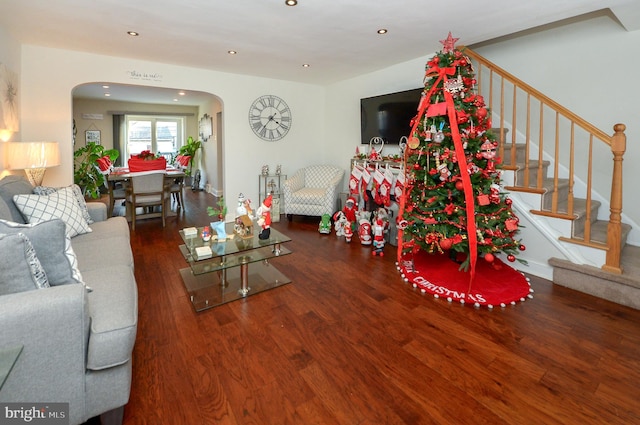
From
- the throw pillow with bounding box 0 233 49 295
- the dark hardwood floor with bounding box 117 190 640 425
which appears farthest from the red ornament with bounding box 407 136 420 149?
the throw pillow with bounding box 0 233 49 295

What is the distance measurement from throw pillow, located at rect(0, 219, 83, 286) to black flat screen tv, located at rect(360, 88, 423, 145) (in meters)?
3.67

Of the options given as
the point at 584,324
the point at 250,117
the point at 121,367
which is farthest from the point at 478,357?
the point at 250,117

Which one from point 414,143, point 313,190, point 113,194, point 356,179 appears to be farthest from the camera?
point 313,190

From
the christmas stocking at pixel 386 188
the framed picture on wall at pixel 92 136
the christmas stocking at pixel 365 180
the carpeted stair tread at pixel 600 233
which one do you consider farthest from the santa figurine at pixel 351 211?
the framed picture on wall at pixel 92 136

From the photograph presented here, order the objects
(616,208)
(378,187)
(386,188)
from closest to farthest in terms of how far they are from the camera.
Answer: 1. (616,208)
2. (386,188)
3. (378,187)

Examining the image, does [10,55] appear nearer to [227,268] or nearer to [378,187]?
[227,268]

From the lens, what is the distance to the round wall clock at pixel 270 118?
518cm

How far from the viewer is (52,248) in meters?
1.41

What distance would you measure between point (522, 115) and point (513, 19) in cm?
141

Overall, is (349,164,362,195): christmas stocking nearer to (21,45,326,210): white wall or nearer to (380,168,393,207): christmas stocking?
(380,168,393,207): christmas stocking

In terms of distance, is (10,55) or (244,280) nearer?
(244,280)

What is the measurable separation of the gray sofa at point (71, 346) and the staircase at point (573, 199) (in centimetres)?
324

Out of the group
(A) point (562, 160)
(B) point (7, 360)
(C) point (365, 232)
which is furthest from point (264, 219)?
(A) point (562, 160)

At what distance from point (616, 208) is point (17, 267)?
146 inches
